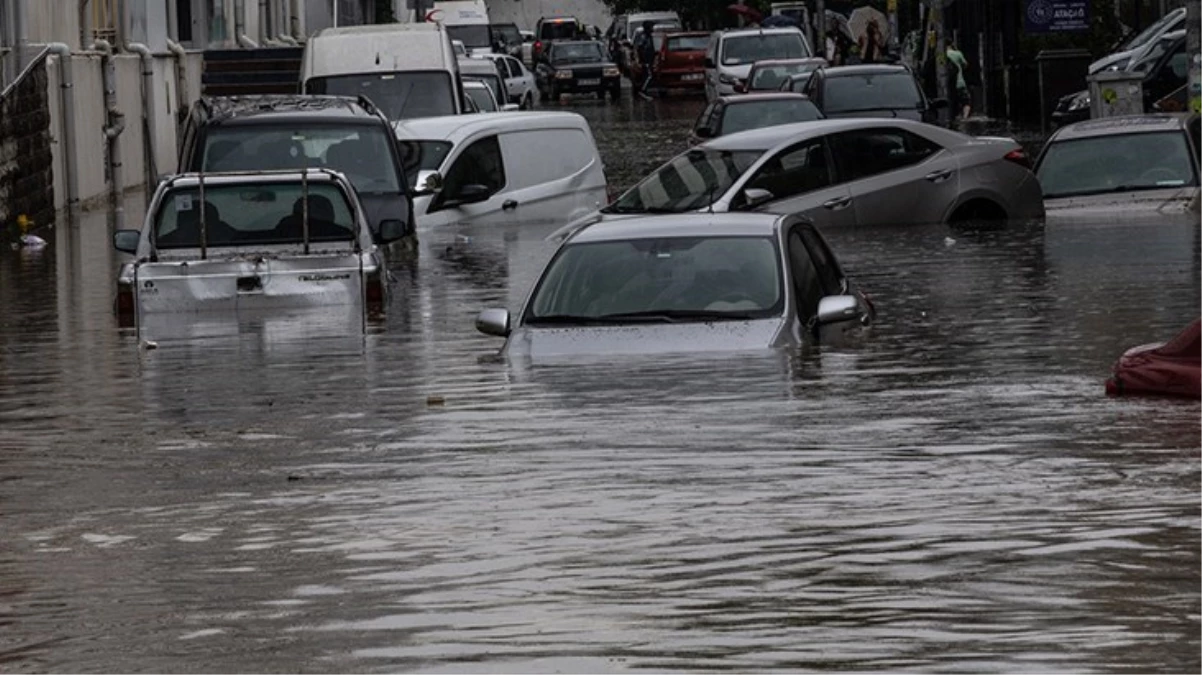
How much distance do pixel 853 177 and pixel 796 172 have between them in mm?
711

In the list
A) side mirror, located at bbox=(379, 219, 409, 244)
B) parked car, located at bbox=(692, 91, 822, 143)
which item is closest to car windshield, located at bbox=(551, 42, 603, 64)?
parked car, located at bbox=(692, 91, 822, 143)

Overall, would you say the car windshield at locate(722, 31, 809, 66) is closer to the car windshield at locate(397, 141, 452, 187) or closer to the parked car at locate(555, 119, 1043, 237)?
the car windshield at locate(397, 141, 452, 187)

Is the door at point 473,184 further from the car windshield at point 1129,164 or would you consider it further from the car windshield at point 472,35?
the car windshield at point 472,35

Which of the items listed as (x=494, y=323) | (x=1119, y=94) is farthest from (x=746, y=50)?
(x=494, y=323)

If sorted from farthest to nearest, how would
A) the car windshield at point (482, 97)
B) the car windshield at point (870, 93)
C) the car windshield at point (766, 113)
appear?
the car windshield at point (482, 97) < the car windshield at point (870, 93) < the car windshield at point (766, 113)

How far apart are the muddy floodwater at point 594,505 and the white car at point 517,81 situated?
44.7 metres

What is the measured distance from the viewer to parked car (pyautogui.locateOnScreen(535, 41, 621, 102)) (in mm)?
78500

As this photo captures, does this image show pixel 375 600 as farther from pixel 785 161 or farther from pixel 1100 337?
pixel 785 161

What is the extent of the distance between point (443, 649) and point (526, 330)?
7189 millimetres

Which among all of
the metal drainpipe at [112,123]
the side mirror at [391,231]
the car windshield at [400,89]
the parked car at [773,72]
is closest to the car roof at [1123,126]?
the car windshield at [400,89]

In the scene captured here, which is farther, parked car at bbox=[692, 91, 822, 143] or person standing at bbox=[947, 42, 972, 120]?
person standing at bbox=[947, 42, 972, 120]

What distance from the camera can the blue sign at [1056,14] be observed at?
46.1 meters

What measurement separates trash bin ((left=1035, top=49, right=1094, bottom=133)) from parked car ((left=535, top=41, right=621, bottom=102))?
31.1 metres

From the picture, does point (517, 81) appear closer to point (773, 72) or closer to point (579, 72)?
point (579, 72)
